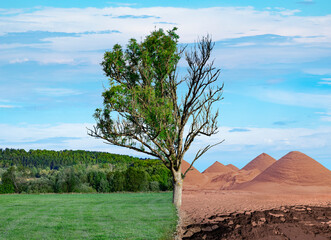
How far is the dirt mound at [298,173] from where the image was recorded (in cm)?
2820

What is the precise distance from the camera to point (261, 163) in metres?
37.7

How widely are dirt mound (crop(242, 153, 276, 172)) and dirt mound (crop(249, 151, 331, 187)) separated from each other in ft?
22.0

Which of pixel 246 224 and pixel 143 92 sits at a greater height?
pixel 143 92

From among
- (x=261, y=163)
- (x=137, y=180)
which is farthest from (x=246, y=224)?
(x=261, y=163)

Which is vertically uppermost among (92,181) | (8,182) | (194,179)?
(194,179)

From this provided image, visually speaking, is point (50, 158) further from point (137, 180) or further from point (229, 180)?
point (229, 180)

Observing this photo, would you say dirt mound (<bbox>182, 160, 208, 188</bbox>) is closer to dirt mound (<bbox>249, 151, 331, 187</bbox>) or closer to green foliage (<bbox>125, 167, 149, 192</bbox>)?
green foliage (<bbox>125, 167, 149, 192</bbox>)

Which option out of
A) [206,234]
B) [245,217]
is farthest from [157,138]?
[206,234]

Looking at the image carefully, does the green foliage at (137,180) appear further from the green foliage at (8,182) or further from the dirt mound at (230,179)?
the green foliage at (8,182)

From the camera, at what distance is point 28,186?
33812 mm

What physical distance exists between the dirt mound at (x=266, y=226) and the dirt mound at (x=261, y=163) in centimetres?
2250

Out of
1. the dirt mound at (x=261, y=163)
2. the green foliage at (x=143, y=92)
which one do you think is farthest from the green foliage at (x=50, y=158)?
the green foliage at (x=143, y=92)

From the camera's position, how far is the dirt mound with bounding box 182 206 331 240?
35.1 feet

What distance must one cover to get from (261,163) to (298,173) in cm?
881
